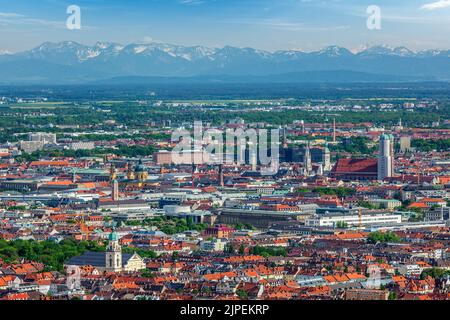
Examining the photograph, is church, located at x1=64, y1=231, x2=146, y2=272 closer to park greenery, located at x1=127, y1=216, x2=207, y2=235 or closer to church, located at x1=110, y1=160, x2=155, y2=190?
park greenery, located at x1=127, y1=216, x2=207, y2=235

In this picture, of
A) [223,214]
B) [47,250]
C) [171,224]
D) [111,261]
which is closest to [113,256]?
[111,261]

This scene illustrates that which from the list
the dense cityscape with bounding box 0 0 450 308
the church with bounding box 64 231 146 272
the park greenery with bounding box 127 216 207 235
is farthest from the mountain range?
the church with bounding box 64 231 146 272

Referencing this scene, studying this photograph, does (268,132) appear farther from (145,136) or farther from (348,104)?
(348,104)

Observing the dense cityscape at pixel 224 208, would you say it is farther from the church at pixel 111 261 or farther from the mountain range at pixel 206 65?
the mountain range at pixel 206 65

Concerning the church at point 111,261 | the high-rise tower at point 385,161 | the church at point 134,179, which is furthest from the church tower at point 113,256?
the high-rise tower at point 385,161

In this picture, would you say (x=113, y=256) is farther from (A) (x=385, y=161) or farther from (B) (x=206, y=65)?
(B) (x=206, y=65)

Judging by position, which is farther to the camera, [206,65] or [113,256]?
[206,65]
